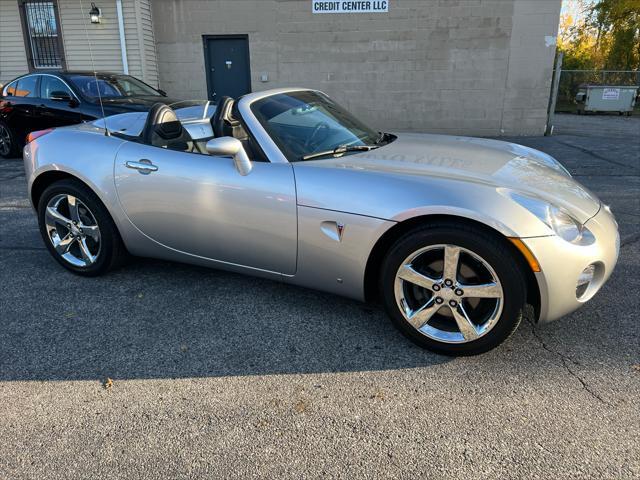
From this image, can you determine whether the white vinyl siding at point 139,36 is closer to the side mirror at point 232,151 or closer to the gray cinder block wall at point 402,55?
the gray cinder block wall at point 402,55

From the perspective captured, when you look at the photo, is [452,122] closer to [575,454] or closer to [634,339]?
[634,339]

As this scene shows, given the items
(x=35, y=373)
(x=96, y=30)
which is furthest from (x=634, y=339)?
(x=96, y=30)

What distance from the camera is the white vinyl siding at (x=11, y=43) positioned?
12.4m

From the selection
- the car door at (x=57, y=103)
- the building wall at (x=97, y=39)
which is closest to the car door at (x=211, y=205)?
the car door at (x=57, y=103)

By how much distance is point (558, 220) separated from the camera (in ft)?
7.95

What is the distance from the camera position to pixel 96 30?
39.7ft

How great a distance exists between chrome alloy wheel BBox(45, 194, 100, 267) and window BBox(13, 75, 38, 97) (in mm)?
6245

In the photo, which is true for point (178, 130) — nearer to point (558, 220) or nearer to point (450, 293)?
point (450, 293)

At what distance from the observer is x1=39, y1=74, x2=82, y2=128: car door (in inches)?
320

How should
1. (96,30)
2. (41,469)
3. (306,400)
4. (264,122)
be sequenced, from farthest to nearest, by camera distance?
1. (96,30)
2. (264,122)
3. (306,400)
4. (41,469)

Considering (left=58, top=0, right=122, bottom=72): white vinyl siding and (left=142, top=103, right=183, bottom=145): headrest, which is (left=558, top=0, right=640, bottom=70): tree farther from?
(left=142, top=103, right=183, bottom=145): headrest

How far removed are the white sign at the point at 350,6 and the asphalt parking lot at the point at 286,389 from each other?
10462 millimetres

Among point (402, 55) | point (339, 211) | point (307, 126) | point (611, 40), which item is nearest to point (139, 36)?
point (402, 55)

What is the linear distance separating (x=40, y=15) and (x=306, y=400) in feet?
46.3
